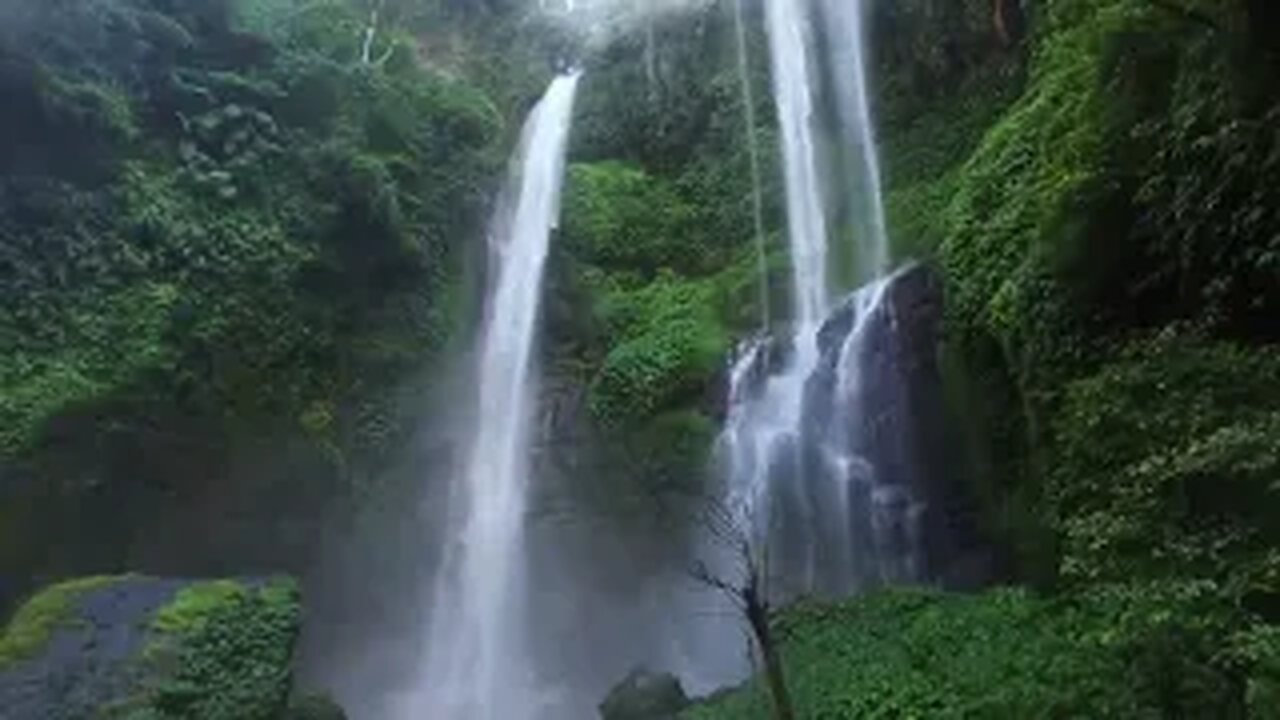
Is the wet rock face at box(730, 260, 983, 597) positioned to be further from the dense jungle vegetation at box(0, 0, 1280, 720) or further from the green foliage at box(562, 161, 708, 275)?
the green foliage at box(562, 161, 708, 275)

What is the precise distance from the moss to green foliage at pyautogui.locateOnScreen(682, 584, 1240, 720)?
5347 mm

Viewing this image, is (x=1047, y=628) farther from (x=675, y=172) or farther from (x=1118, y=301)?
(x=675, y=172)

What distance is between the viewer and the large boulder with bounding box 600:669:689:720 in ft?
42.5

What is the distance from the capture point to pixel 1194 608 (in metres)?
6.59

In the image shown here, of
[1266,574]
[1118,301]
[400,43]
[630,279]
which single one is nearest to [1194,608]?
[1266,574]

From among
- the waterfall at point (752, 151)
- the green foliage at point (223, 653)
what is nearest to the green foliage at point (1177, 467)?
the green foliage at point (223, 653)

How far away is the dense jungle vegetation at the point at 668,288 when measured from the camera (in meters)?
8.05

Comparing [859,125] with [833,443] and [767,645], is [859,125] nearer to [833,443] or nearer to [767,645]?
[833,443]

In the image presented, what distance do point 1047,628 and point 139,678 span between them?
6719 millimetres

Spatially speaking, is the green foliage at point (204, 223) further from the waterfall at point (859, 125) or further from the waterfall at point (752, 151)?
the waterfall at point (859, 125)

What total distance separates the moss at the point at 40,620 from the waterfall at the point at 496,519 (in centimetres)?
544

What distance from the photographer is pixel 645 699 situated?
13.1m

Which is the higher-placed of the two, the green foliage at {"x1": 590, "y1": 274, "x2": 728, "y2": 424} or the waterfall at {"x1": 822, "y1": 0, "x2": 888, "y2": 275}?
the waterfall at {"x1": 822, "y1": 0, "x2": 888, "y2": 275}

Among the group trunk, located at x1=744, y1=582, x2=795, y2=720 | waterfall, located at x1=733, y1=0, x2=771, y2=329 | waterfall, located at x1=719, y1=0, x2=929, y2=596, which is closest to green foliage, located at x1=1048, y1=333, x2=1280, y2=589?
trunk, located at x1=744, y1=582, x2=795, y2=720
